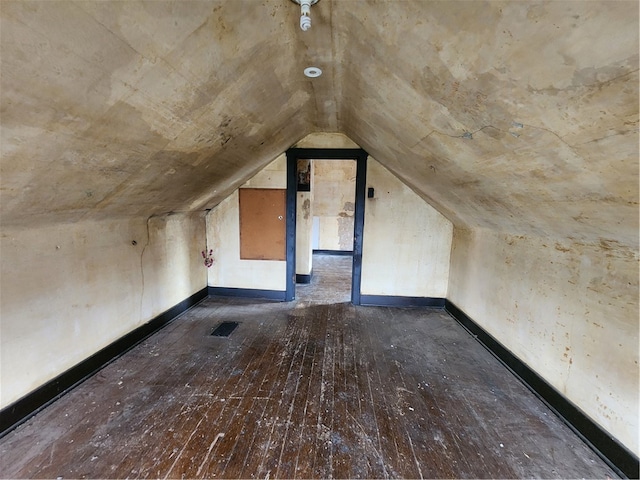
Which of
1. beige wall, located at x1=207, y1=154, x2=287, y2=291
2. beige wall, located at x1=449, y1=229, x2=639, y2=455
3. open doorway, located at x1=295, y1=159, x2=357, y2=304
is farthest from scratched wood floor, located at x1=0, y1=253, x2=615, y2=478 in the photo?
open doorway, located at x1=295, y1=159, x2=357, y2=304

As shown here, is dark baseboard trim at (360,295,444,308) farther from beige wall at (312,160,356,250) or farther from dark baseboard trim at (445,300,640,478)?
beige wall at (312,160,356,250)

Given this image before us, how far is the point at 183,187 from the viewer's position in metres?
2.72

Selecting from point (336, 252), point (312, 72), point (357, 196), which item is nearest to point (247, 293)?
point (357, 196)

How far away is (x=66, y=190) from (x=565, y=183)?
2795 millimetres

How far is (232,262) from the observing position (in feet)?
14.1

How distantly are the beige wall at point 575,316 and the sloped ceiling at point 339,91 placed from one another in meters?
0.23

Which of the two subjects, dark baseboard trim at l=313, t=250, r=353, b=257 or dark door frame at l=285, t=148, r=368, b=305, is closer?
dark door frame at l=285, t=148, r=368, b=305

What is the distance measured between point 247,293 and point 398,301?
2262 millimetres

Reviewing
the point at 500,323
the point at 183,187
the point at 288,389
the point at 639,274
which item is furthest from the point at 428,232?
the point at 183,187

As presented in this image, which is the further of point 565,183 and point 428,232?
point 428,232

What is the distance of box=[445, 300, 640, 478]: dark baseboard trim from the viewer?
156 cm

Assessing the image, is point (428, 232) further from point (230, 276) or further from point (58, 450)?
point (58, 450)

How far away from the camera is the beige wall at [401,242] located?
3949 millimetres

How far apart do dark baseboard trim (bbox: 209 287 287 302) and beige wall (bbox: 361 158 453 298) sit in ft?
4.13
